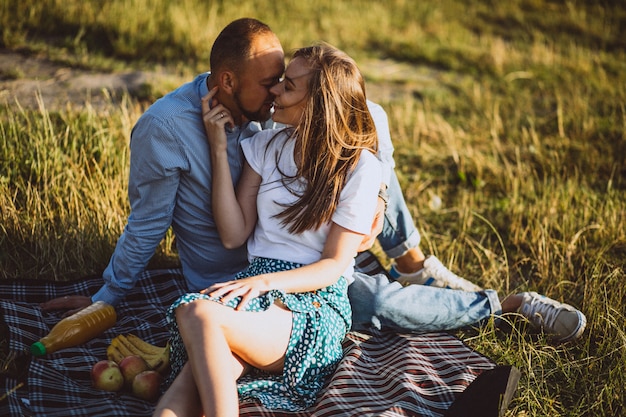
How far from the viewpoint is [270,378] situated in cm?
308

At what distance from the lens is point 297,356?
120 inches

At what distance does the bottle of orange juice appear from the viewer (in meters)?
3.34

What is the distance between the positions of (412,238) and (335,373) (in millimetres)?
1366

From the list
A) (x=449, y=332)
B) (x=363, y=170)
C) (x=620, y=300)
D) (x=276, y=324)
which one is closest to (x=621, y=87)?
(x=620, y=300)

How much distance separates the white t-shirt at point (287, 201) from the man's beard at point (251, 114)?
0.37 ft

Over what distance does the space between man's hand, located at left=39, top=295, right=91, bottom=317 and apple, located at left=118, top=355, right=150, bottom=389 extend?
649 millimetres

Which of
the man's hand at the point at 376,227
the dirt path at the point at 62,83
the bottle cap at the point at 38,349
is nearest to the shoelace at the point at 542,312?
the man's hand at the point at 376,227

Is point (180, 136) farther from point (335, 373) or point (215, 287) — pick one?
point (335, 373)

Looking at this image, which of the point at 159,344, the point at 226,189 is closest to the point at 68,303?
the point at 159,344

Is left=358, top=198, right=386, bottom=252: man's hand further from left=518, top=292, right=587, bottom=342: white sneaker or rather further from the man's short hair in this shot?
the man's short hair

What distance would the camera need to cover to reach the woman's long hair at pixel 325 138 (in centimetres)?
321

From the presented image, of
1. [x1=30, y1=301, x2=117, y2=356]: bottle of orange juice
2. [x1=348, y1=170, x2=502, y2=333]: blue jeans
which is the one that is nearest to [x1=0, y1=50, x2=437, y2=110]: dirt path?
[x1=30, y1=301, x2=117, y2=356]: bottle of orange juice

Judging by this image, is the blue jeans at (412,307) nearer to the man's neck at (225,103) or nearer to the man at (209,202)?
the man at (209,202)

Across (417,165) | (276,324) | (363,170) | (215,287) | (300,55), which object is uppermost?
(300,55)
